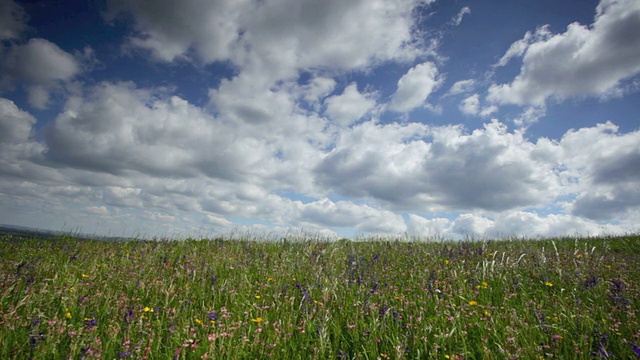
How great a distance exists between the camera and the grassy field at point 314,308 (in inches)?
132

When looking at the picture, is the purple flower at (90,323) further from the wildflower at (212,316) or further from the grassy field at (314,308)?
the wildflower at (212,316)

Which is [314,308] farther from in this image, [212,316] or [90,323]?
[90,323]

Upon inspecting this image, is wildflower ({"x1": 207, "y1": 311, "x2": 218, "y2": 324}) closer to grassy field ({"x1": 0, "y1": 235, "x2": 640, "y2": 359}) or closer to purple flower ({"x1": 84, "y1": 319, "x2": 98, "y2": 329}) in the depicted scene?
grassy field ({"x1": 0, "y1": 235, "x2": 640, "y2": 359})

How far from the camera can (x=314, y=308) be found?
4266 millimetres

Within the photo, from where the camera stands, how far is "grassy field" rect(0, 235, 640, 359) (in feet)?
11.0

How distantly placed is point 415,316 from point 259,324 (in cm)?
200

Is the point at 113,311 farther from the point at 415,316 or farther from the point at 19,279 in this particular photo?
the point at 415,316

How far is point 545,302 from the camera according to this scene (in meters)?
4.92

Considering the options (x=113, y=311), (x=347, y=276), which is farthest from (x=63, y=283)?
(x=347, y=276)

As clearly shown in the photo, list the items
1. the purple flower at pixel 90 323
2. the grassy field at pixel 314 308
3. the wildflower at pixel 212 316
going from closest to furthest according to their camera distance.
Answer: the grassy field at pixel 314 308, the purple flower at pixel 90 323, the wildflower at pixel 212 316

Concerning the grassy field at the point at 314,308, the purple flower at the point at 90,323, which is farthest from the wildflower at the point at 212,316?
the purple flower at the point at 90,323

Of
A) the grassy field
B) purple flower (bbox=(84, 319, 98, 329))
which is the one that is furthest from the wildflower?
purple flower (bbox=(84, 319, 98, 329))

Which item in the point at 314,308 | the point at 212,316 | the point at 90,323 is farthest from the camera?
the point at 314,308

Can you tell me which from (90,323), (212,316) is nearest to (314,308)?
(212,316)
